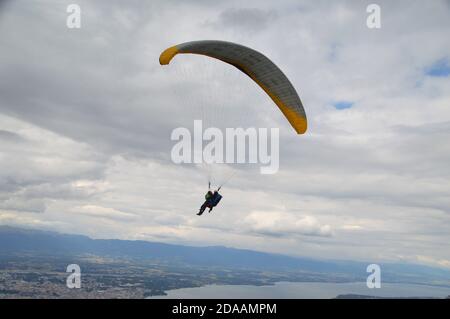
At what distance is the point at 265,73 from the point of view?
74.2 ft

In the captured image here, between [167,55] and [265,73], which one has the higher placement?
[265,73]

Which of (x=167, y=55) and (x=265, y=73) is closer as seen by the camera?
(x=167, y=55)

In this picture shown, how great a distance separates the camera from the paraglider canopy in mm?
21156

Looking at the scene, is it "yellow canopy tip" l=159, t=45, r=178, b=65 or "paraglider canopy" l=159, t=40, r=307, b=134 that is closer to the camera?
"yellow canopy tip" l=159, t=45, r=178, b=65

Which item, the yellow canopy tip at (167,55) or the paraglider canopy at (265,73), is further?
the paraglider canopy at (265,73)

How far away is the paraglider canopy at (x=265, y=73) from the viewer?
69.4 feet
